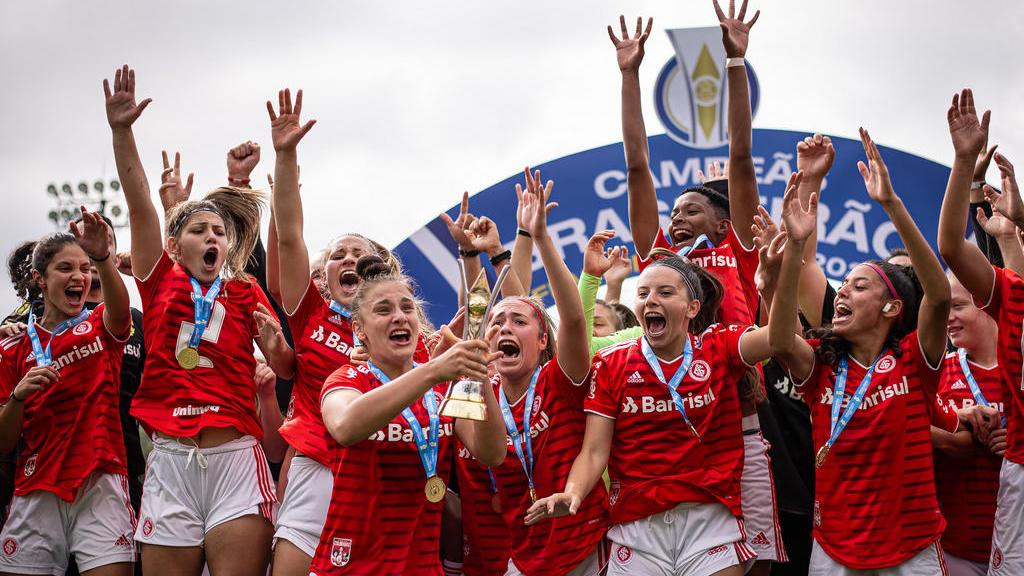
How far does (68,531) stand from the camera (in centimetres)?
570

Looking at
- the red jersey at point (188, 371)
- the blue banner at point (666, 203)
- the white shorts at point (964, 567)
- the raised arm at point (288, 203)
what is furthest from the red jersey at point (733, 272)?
the blue banner at point (666, 203)

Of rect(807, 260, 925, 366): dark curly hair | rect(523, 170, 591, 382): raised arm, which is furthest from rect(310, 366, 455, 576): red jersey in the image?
rect(807, 260, 925, 366): dark curly hair

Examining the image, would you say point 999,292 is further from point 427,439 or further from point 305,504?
point 305,504

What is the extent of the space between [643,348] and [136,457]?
3201 millimetres

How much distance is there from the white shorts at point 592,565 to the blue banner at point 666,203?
4.70m

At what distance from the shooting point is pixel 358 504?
177 inches

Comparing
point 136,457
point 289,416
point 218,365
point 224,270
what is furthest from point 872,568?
point 136,457

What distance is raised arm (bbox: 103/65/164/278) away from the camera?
Result: 216 inches

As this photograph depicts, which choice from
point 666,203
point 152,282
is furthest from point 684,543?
point 666,203

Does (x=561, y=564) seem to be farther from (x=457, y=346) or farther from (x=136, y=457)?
(x=136, y=457)

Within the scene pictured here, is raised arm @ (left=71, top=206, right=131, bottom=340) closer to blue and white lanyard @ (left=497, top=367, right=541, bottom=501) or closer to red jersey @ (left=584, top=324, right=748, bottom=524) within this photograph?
blue and white lanyard @ (left=497, top=367, right=541, bottom=501)

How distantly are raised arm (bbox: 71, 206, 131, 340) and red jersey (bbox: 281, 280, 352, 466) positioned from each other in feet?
3.00

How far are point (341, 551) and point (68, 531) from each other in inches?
81.7

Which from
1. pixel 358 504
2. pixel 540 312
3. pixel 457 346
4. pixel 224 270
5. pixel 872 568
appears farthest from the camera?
pixel 224 270
